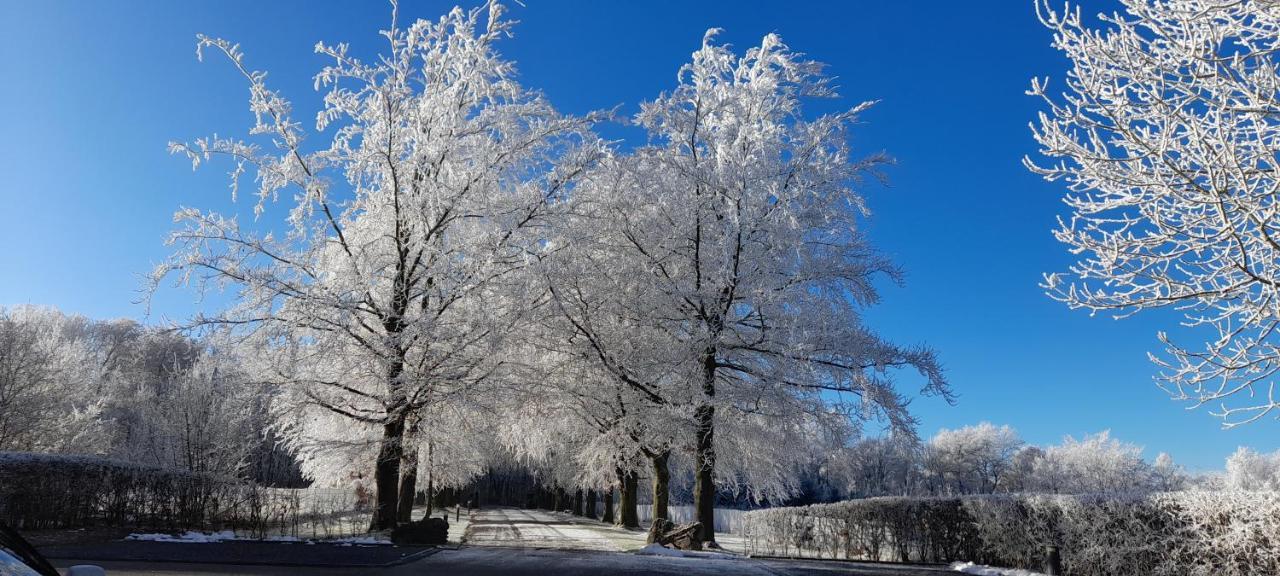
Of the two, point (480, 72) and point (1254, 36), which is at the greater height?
point (480, 72)

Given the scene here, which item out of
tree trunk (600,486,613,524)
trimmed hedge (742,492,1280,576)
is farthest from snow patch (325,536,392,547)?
tree trunk (600,486,613,524)

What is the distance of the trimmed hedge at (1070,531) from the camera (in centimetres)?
881

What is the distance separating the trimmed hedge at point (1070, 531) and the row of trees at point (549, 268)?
2.05 m

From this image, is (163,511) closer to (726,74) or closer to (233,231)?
(233,231)

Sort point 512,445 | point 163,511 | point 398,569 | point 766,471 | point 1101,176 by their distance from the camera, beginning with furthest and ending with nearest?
1. point 512,445
2. point 766,471
3. point 163,511
4. point 398,569
5. point 1101,176

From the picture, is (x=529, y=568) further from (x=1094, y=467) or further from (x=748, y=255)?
(x=1094, y=467)

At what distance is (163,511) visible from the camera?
1493 centimetres

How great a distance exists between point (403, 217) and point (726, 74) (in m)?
8.61

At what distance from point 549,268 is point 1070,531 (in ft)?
32.6

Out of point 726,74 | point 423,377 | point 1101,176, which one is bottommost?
point 423,377

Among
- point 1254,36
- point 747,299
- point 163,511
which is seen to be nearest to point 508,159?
point 747,299

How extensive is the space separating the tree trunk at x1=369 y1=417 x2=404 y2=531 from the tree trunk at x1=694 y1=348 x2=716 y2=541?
20.4ft

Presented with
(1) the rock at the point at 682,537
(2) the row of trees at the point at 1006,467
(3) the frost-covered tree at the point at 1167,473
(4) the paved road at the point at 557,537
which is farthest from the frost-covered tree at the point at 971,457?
(1) the rock at the point at 682,537

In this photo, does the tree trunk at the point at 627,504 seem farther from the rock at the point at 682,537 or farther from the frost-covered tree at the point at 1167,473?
the frost-covered tree at the point at 1167,473
